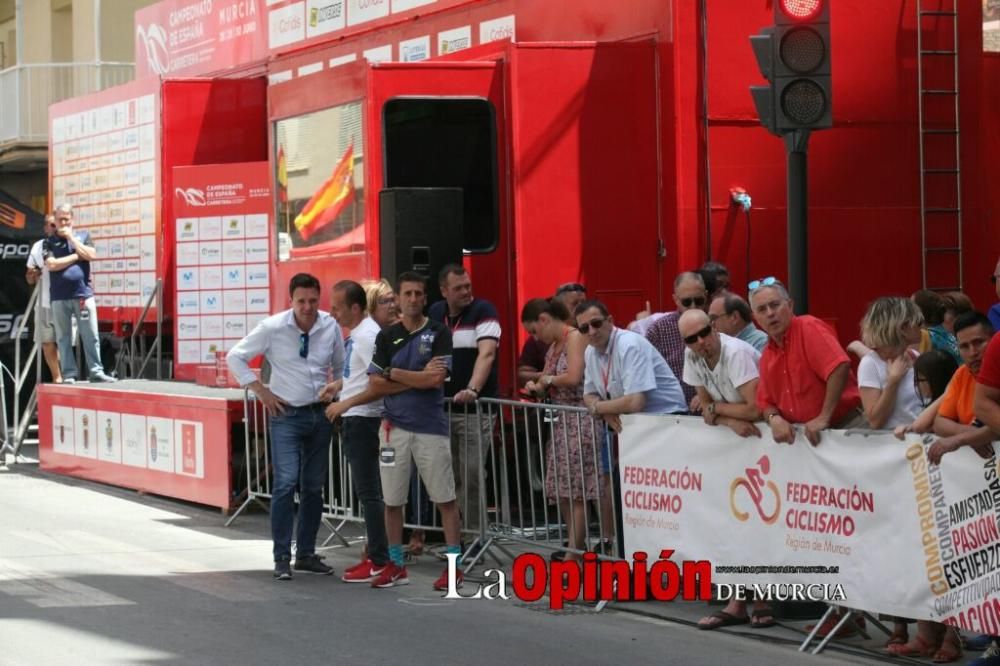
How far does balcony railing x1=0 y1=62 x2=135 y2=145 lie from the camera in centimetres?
3175

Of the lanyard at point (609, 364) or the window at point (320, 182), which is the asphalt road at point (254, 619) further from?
the window at point (320, 182)

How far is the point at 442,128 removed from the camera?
44.0 ft

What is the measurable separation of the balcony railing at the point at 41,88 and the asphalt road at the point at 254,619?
19876 mm

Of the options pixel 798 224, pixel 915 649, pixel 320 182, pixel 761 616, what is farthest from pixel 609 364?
pixel 320 182

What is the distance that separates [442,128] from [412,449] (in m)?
3.22

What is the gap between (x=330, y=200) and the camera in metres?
13.9

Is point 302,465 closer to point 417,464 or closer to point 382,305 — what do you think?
point 417,464

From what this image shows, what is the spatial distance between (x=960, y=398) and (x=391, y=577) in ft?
13.9

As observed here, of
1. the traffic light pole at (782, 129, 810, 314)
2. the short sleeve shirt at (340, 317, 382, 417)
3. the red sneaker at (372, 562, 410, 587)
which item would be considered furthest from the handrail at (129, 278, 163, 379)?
the traffic light pole at (782, 129, 810, 314)

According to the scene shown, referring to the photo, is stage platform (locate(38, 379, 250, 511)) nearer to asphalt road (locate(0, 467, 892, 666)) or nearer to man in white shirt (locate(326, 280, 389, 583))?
asphalt road (locate(0, 467, 892, 666))

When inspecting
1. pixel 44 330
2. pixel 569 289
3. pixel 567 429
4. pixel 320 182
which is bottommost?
pixel 567 429

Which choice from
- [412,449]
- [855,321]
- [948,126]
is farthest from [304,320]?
[948,126]

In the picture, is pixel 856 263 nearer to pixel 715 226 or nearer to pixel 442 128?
pixel 715 226

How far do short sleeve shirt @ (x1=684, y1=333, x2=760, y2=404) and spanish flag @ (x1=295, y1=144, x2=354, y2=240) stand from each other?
4.66m
